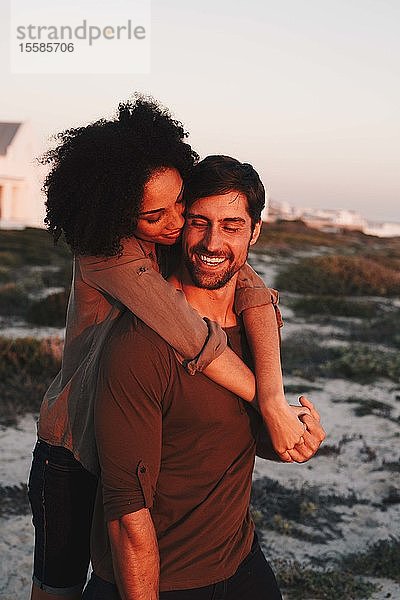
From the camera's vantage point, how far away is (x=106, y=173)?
211 centimetres

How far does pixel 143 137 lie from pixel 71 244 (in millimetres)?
406

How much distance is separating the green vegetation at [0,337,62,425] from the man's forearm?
5503mm

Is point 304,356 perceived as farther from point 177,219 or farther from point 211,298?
point 177,219

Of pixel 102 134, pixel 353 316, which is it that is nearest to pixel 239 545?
pixel 102 134

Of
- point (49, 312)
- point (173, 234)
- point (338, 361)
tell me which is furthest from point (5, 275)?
point (173, 234)

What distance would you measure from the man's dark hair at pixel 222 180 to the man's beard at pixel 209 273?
17 cm

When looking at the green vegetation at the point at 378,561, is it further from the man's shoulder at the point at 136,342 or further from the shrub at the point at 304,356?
the shrub at the point at 304,356

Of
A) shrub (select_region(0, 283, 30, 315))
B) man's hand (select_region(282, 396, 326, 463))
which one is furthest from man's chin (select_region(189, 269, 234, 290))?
shrub (select_region(0, 283, 30, 315))

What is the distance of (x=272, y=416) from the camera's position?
216 centimetres

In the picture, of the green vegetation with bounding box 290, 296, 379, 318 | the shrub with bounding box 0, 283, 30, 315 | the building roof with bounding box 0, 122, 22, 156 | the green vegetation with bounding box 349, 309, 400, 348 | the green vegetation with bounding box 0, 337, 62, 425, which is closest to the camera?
the green vegetation with bounding box 0, 337, 62, 425

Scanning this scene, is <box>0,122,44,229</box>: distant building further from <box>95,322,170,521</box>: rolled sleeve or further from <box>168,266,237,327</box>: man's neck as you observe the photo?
<box>95,322,170,521</box>: rolled sleeve

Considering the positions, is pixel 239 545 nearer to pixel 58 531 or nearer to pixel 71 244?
pixel 58 531

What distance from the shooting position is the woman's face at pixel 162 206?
2.17m

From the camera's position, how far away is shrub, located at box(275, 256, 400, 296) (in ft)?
61.6
